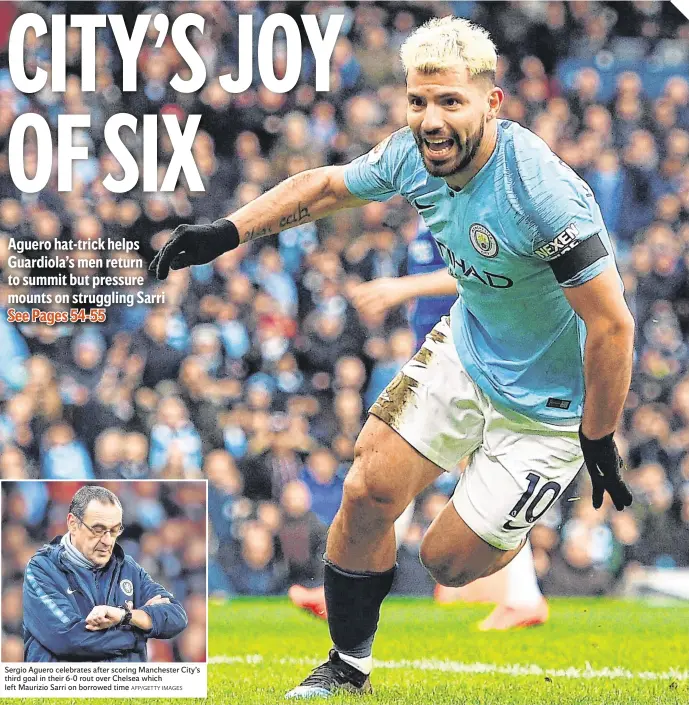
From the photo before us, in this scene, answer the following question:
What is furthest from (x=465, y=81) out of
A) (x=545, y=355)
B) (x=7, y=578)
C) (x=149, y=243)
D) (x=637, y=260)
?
(x=7, y=578)

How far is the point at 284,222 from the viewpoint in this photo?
11.6 feet

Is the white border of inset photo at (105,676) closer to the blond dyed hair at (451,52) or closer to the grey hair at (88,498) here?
the grey hair at (88,498)

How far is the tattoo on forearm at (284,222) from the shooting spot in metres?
3.51

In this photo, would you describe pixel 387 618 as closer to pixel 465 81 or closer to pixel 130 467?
pixel 130 467

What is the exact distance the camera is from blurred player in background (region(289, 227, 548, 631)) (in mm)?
4129

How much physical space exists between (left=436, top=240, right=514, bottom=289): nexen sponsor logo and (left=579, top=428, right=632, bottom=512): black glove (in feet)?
1.50

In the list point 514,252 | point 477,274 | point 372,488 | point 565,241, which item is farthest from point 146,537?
point 565,241

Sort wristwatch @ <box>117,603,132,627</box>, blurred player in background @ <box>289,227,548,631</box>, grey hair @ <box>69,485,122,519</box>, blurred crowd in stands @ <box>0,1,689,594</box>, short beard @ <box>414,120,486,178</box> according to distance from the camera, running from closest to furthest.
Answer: short beard @ <box>414,120,486,178</box>, wristwatch @ <box>117,603,132,627</box>, grey hair @ <box>69,485,122,519</box>, blurred player in background @ <box>289,227,548,631</box>, blurred crowd in stands @ <box>0,1,689,594</box>

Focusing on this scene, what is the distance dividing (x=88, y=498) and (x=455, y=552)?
1318 mm

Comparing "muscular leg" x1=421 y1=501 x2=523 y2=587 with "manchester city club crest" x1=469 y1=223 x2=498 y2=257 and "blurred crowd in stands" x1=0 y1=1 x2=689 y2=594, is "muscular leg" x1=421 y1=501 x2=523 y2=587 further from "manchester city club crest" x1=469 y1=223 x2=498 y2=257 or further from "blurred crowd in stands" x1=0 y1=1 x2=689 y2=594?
"blurred crowd in stands" x1=0 y1=1 x2=689 y2=594

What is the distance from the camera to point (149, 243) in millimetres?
4363

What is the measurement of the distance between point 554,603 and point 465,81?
2531 mm

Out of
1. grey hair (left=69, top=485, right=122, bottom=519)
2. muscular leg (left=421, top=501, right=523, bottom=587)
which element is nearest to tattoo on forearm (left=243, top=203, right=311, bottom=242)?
muscular leg (left=421, top=501, right=523, bottom=587)

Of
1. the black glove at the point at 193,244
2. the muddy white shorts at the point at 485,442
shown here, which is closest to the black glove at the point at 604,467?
the muddy white shorts at the point at 485,442
